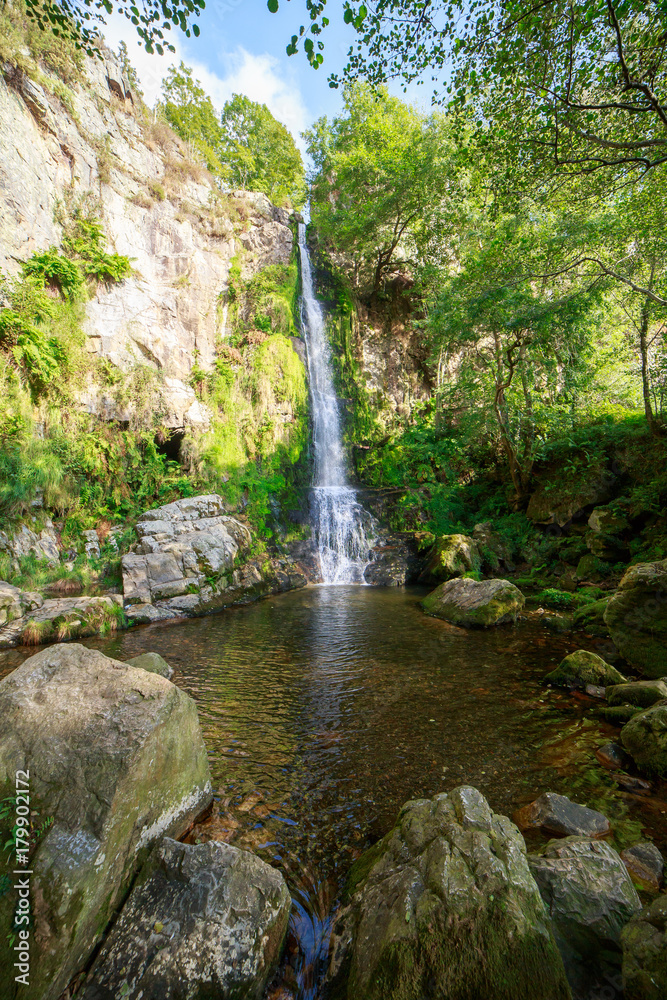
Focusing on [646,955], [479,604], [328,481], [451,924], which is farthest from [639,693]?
[328,481]

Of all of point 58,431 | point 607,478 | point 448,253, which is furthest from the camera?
point 448,253

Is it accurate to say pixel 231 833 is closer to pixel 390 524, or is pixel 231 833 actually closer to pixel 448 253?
pixel 390 524

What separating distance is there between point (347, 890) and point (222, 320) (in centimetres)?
1797

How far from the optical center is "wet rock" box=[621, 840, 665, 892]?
2.19 metres

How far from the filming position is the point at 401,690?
4.81 meters

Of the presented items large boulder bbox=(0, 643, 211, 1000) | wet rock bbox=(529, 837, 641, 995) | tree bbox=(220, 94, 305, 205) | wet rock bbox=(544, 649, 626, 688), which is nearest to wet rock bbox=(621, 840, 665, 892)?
wet rock bbox=(529, 837, 641, 995)

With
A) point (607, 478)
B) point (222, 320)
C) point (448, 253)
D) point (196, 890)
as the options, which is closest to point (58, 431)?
point (222, 320)

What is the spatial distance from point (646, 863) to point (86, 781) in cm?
311

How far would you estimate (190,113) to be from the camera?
1947 centimetres

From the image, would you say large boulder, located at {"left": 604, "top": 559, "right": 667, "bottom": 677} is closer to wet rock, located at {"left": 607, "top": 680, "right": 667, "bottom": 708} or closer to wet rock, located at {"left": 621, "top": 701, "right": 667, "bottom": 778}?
wet rock, located at {"left": 607, "top": 680, "right": 667, "bottom": 708}

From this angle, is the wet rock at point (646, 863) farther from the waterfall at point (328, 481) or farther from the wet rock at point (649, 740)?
the waterfall at point (328, 481)

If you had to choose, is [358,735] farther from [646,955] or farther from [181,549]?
[181,549]

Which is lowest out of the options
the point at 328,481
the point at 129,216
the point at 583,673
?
the point at 583,673

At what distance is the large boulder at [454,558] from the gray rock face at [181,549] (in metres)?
5.34
